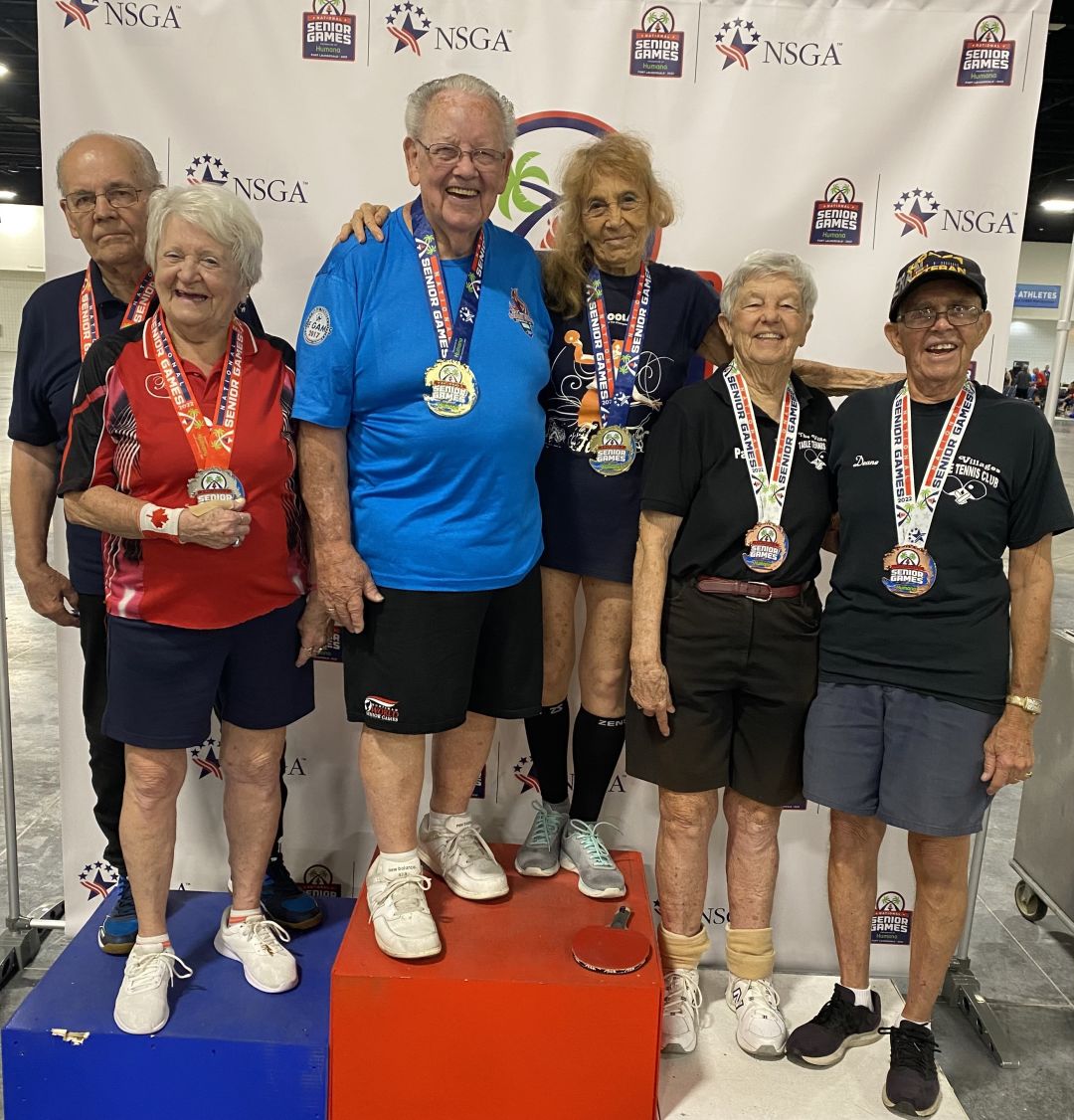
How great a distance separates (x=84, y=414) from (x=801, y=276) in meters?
1.45

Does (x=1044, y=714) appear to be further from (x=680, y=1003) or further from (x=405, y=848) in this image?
(x=405, y=848)

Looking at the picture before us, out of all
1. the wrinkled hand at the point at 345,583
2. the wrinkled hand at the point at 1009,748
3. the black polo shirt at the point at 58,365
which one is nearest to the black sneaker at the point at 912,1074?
the wrinkled hand at the point at 1009,748

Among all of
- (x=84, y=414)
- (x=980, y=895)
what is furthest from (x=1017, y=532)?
(x=980, y=895)

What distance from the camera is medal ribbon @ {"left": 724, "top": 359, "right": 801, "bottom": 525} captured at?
6.15 feet

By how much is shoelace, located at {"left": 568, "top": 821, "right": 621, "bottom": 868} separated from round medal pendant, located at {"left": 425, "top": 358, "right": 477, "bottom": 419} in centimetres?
112

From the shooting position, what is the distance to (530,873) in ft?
7.34

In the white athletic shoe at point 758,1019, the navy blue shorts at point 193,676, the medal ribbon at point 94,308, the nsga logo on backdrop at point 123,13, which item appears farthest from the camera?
the nsga logo on backdrop at point 123,13

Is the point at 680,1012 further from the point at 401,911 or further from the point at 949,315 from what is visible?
the point at 949,315

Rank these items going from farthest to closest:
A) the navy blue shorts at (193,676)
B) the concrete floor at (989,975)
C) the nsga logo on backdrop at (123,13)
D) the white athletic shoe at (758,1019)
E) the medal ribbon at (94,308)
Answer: the nsga logo on backdrop at (123,13) → the concrete floor at (989,975) → the white athletic shoe at (758,1019) → the medal ribbon at (94,308) → the navy blue shorts at (193,676)

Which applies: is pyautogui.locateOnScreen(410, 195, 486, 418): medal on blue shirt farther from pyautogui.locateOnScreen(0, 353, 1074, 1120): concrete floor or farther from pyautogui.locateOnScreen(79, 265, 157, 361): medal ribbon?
pyautogui.locateOnScreen(0, 353, 1074, 1120): concrete floor

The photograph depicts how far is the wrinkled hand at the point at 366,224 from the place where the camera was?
1.84m

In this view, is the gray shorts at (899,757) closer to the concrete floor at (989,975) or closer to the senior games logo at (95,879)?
the concrete floor at (989,975)

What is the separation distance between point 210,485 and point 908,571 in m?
1.36

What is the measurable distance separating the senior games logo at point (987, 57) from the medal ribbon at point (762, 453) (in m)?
1.20
